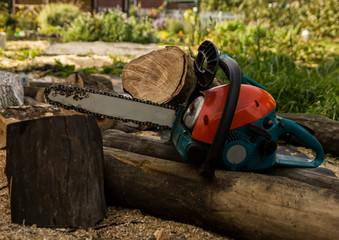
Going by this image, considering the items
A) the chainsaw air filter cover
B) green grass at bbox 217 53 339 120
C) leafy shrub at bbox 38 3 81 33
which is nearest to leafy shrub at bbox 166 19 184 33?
leafy shrub at bbox 38 3 81 33

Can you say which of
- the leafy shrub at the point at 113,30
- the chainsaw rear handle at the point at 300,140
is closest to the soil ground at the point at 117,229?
the chainsaw rear handle at the point at 300,140

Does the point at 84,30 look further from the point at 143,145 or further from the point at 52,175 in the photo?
the point at 52,175

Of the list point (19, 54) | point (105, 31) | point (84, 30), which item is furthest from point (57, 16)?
point (19, 54)

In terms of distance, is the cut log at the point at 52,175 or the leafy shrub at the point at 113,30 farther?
the leafy shrub at the point at 113,30

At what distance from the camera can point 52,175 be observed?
171 cm

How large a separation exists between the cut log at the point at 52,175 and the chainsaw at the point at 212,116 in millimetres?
258

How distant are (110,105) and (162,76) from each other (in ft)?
3.45

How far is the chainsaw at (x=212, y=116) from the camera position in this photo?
1.74m

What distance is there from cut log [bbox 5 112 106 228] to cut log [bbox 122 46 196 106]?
4.07 ft

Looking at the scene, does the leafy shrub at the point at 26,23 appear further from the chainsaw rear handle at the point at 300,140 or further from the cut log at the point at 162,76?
the chainsaw rear handle at the point at 300,140

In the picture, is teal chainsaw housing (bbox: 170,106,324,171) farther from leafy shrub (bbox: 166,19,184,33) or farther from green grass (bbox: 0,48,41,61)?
leafy shrub (bbox: 166,19,184,33)

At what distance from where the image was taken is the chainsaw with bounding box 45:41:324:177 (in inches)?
68.5

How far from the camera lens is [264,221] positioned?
65.6 inches

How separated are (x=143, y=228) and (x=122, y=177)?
31cm
